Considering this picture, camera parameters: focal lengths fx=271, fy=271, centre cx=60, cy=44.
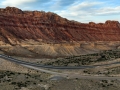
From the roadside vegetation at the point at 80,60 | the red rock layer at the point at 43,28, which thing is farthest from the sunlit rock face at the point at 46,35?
the roadside vegetation at the point at 80,60

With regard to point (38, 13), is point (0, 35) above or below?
below

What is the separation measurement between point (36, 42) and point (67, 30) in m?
33.8

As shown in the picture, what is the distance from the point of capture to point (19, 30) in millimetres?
117875

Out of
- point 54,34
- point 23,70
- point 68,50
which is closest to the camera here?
point 23,70

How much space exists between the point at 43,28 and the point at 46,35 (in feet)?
15.2

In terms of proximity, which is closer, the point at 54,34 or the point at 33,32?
the point at 33,32

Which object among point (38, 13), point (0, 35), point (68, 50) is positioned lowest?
point (68, 50)

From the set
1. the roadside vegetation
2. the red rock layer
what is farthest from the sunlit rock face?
the roadside vegetation

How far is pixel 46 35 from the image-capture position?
5039 inches

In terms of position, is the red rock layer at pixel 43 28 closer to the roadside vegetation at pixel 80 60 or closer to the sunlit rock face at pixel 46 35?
the sunlit rock face at pixel 46 35

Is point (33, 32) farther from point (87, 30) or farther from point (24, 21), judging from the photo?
point (87, 30)

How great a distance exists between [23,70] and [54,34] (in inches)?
3235

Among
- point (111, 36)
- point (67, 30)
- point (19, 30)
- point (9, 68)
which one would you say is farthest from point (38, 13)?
point (9, 68)

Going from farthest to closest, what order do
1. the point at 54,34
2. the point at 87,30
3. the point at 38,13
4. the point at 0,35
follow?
the point at 87,30
the point at 38,13
the point at 54,34
the point at 0,35
